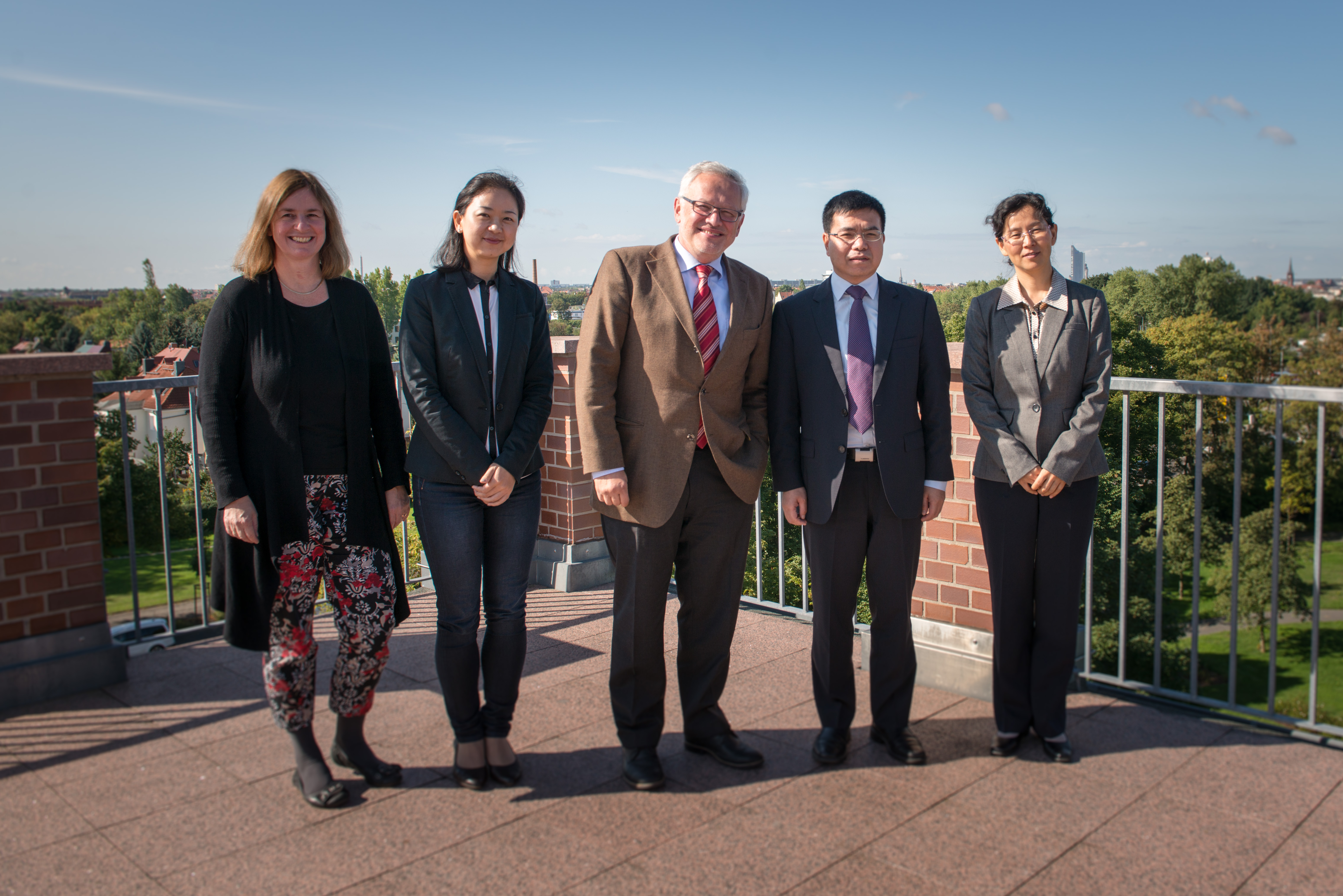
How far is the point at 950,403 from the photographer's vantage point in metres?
3.36

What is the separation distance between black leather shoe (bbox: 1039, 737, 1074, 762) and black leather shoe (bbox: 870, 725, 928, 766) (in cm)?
40

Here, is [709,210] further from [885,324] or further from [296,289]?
[296,289]

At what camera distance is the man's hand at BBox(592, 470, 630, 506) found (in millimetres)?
2770

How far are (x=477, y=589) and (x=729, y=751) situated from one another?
3.21 feet

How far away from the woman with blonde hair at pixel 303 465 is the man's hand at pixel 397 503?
0.18 feet

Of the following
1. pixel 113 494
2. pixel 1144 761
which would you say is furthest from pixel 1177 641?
pixel 113 494

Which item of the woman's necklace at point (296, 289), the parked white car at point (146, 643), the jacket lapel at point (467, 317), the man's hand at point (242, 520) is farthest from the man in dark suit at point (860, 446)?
the parked white car at point (146, 643)

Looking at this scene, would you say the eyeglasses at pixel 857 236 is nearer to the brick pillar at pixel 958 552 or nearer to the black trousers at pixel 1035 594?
the brick pillar at pixel 958 552

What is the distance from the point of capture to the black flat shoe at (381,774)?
9.15ft

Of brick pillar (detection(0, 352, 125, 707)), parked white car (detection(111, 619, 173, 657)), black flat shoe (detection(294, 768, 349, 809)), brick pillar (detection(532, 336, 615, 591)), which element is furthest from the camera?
brick pillar (detection(532, 336, 615, 591))

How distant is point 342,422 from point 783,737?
1.82 metres

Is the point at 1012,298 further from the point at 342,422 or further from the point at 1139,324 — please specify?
the point at 1139,324

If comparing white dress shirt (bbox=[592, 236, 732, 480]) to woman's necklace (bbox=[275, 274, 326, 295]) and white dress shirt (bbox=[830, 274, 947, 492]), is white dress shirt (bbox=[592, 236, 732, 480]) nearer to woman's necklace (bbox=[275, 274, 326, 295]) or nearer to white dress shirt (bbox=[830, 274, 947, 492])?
white dress shirt (bbox=[830, 274, 947, 492])

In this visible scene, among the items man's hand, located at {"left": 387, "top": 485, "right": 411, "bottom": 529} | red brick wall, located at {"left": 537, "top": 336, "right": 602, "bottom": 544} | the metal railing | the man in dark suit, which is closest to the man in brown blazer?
the man in dark suit
